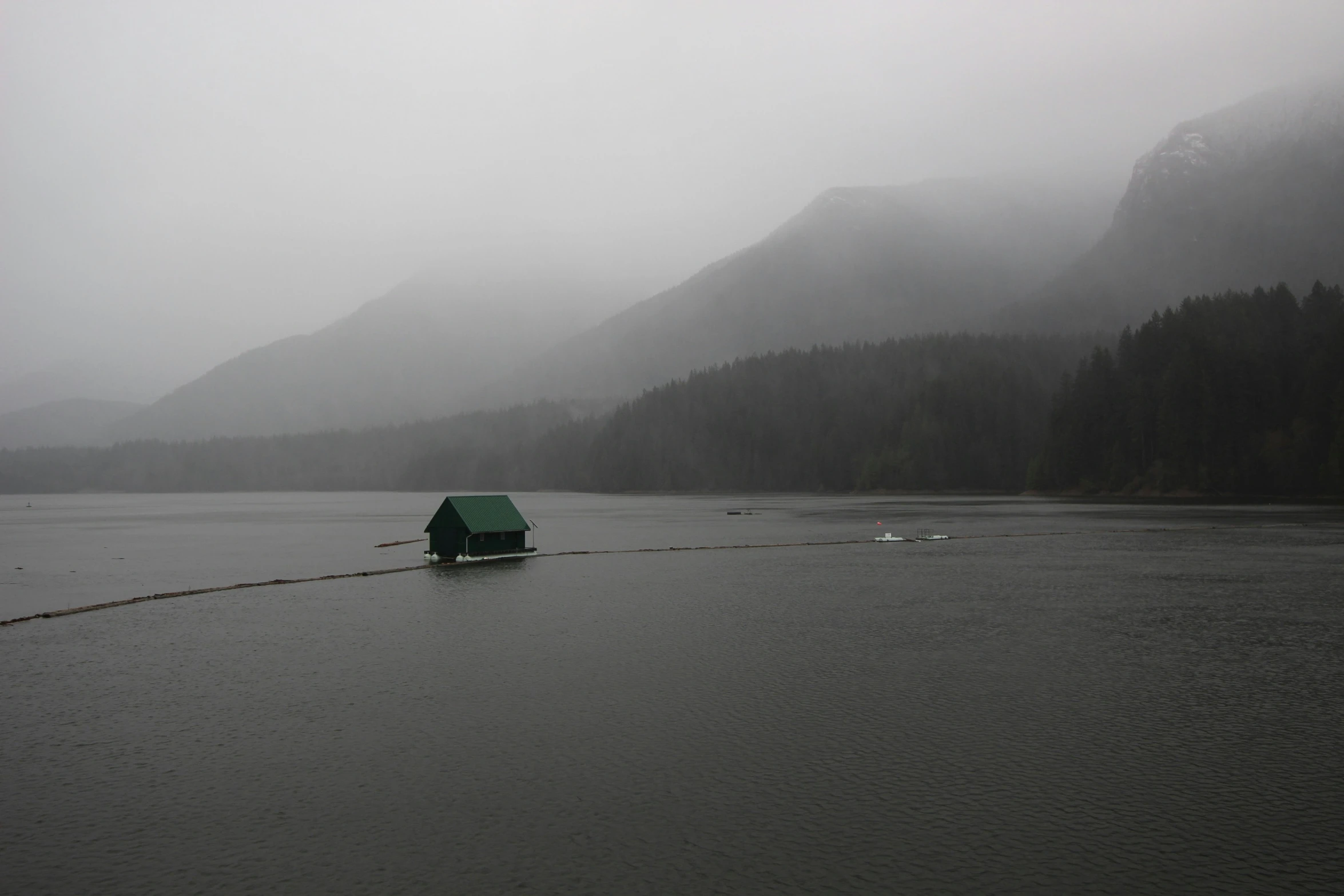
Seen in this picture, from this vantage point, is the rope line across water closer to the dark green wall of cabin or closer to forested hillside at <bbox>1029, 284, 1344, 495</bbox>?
the dark green wall of cabin

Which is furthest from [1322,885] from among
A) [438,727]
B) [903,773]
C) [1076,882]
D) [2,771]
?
[2,771]

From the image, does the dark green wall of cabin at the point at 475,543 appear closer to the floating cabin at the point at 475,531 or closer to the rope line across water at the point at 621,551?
the floating cabin at the point at 475,531

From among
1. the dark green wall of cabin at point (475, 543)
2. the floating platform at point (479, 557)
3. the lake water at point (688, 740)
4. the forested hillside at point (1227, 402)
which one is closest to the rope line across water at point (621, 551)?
the floating platform at point (479, 557)

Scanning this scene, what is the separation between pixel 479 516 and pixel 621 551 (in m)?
9.82

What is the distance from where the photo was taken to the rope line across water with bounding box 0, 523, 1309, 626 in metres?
33.2

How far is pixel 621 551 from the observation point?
186 feet

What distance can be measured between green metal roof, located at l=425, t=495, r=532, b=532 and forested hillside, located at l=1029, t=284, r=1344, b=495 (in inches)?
3789

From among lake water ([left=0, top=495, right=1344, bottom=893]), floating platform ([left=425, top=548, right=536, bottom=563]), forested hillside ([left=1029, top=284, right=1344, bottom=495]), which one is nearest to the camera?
lake water ([left=0, top=495, right=1344, bottom=893])

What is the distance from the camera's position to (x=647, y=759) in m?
13.9

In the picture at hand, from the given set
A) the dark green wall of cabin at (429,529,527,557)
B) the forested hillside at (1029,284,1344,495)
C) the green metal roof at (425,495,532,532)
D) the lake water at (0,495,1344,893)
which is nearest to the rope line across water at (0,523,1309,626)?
the dark green wall of cabin at (429,529,527,557)

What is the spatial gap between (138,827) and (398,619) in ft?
60.7

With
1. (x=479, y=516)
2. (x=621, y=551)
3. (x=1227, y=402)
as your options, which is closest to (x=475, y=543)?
(x=479, y=516)

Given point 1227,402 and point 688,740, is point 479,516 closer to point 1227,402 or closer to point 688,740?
point 688,740

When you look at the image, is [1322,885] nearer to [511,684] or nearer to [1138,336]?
[511,684]
